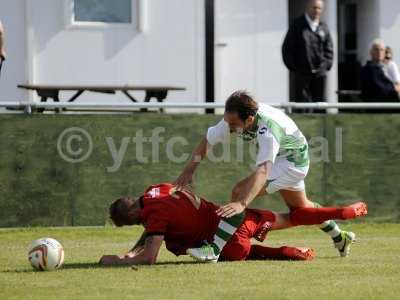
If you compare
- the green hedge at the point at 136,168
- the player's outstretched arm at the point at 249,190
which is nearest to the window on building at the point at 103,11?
the green hedge at the point at 136,168

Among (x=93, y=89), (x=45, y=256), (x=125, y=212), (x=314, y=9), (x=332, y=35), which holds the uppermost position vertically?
(x=314, y=9)

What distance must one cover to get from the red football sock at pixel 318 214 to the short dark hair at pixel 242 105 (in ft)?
3.73

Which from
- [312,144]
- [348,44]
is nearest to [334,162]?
[312,144]

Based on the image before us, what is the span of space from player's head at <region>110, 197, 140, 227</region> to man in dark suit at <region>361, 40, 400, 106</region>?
7020 mm

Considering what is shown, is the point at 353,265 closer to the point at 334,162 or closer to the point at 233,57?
the point at 334,162

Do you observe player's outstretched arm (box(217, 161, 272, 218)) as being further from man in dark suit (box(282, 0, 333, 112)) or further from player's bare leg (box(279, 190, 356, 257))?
man in dark suit (box(282, 0, 333, 112))

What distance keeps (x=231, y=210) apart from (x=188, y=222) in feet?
1.99

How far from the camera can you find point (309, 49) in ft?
56.3

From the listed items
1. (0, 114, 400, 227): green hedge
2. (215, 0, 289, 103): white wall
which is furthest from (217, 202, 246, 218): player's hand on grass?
(215, 0, 289, 103): white wall

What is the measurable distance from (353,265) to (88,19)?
8.94m

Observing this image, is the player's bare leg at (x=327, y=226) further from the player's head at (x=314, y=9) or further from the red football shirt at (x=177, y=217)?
the player's head at (x=314, y=9)

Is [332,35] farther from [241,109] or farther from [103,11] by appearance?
[241,109]

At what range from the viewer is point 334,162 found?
15.9 m

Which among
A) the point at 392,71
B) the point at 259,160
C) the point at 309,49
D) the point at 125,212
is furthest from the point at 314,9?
the point at 125,212
